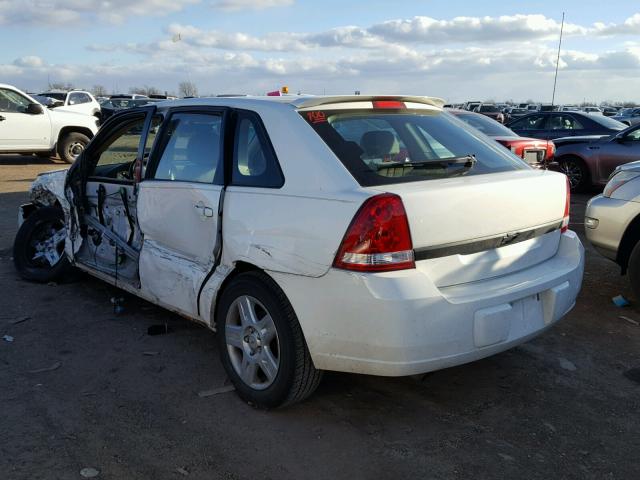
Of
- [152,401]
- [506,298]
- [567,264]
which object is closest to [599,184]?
[567,264]

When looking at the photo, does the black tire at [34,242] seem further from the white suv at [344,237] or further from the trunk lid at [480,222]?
the trunk lid at [480,222]

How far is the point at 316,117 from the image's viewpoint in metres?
3.27

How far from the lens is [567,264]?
11.6ft

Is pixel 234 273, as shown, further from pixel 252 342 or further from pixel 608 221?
pixel 608 221

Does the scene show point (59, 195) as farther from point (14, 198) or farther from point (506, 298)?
point (14, 198)

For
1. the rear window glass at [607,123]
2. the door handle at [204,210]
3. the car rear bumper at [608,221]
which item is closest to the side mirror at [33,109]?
the door handle at [204,210]

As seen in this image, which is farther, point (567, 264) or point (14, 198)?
→ point (14, 198)

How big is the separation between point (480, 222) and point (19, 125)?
14221 mm

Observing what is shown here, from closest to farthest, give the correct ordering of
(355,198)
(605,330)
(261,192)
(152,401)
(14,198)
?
(355,198)
(261,192)
(152,401)
(605,330)
(14,198)

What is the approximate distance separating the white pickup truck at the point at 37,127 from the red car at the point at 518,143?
9.28m

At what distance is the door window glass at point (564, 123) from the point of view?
45.1ft

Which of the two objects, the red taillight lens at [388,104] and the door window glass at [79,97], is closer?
the red taillight lens at [388,104]

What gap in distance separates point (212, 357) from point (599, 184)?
372 inches

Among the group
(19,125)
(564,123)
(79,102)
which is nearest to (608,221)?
(564,123)
